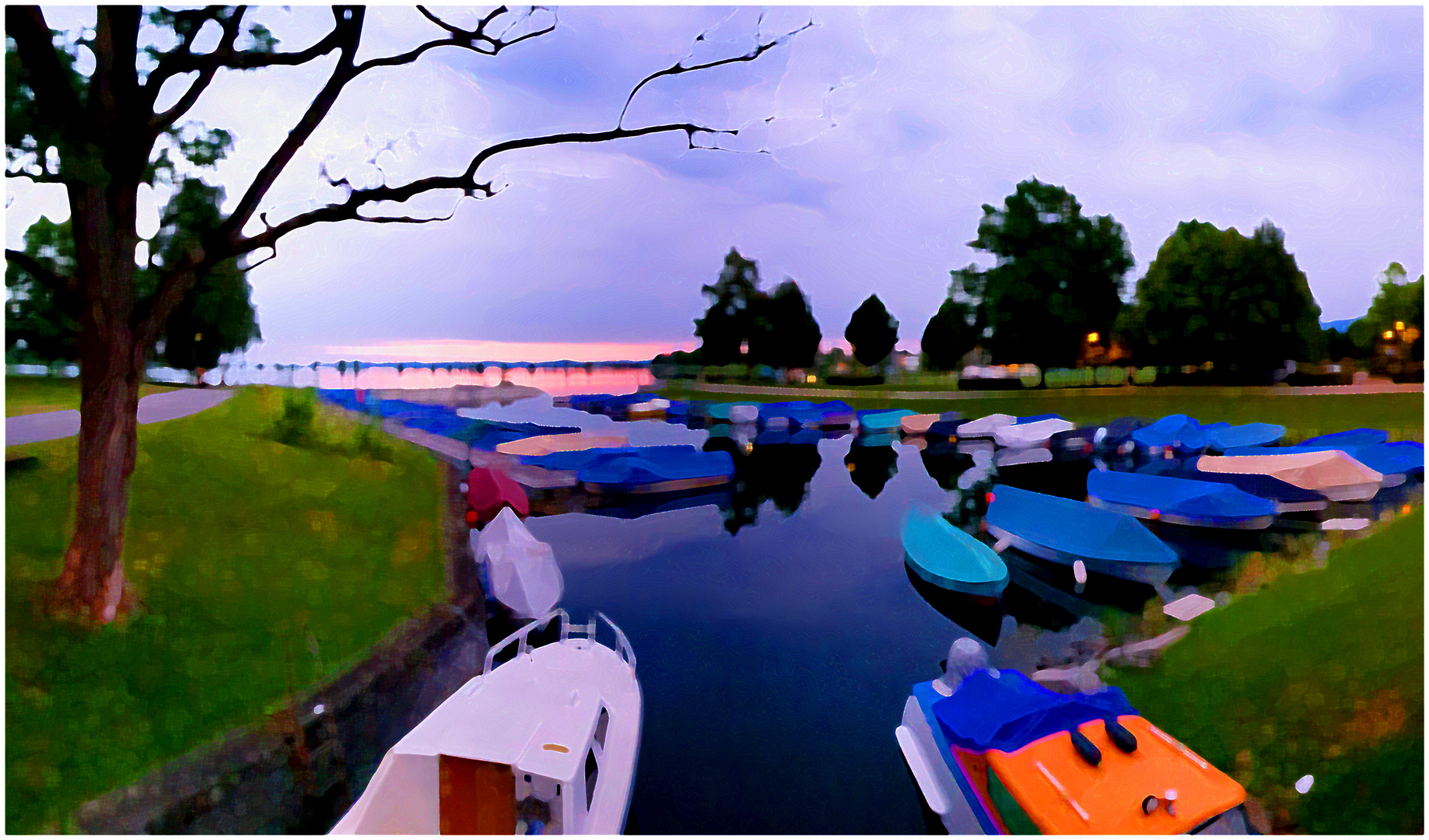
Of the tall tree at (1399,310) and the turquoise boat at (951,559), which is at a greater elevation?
the tall tree at (1399,310)

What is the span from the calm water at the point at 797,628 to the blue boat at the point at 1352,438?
3.09ft

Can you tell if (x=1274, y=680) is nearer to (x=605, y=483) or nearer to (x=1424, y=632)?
(x=1424, y=632)

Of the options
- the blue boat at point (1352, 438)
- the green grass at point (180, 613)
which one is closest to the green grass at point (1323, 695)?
the blue boat at point (1352, 438)

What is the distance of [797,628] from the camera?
26.7 feet

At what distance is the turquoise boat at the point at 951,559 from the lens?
8.38 meters

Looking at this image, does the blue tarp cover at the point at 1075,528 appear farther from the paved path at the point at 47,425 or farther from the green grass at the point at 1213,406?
the paved path at the point at 47,425

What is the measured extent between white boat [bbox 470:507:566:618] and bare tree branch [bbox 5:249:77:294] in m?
5.04

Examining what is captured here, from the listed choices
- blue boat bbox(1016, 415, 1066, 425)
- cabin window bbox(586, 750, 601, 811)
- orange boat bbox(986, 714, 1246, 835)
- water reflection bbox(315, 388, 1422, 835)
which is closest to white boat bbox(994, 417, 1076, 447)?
blue boat bbox(1016, 415, 1066, 425)

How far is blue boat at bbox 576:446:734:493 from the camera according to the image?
16.6 metres

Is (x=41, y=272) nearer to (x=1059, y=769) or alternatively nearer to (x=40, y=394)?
(x=40, y=394)

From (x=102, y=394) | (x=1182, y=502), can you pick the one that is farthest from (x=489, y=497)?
(x=1182, y=502)

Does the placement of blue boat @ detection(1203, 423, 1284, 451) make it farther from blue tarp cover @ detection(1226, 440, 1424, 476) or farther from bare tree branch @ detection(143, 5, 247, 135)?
bare tree branch @ detection(143, 5, 247, 135)

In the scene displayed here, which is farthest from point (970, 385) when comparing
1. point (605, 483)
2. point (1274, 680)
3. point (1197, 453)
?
point (1274, 680)

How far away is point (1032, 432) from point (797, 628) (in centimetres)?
2132
